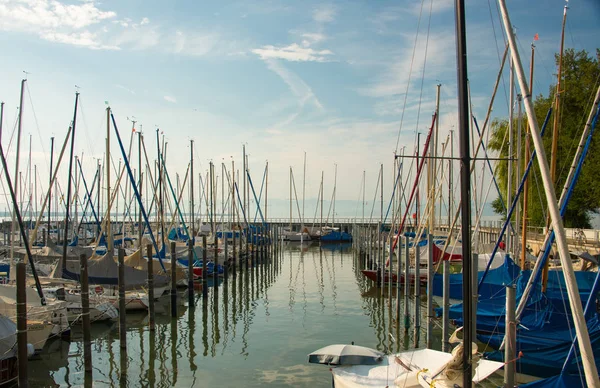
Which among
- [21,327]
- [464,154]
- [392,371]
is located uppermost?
[464,154]

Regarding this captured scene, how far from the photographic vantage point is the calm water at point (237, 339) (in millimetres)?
18172

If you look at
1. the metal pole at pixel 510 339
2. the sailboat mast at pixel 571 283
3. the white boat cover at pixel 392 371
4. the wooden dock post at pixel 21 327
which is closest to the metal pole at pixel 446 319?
the white boat cover at pixel 392 371

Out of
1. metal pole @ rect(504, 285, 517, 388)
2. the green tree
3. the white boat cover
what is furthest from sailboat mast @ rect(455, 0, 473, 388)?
the green tree

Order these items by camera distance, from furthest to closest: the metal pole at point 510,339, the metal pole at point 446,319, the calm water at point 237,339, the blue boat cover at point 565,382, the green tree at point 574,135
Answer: the green tree at point 574,135
the calm water at point 237,339
the metal pole at point 446,319
the metal pole at point 510,339
the blue boat cover at point 565,382

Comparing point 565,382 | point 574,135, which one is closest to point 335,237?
point 574,135

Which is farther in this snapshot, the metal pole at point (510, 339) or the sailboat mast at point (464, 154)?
the metal pole at point (510, 339)

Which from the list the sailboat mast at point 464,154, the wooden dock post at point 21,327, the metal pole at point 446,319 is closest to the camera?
the sailboat mast at point 464,154

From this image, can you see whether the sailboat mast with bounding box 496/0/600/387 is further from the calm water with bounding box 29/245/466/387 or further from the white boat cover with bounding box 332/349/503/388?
the calm water with bounding box 29/245/466/387

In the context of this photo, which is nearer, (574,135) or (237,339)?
(237,339)

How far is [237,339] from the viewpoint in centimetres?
2358

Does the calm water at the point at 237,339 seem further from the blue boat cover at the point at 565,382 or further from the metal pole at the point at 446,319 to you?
the blue boat cover at the point at 565,382

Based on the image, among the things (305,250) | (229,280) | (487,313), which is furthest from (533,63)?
(305,250)

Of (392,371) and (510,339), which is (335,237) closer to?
(392,371)

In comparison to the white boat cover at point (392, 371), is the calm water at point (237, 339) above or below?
below
